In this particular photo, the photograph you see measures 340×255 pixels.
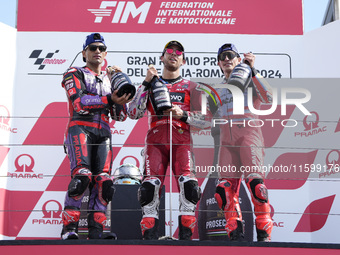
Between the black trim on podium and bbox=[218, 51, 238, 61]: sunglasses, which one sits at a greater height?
bbox=[218, 51, 238, 61]: sunglasses

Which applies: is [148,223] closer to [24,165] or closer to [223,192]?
[223,192]

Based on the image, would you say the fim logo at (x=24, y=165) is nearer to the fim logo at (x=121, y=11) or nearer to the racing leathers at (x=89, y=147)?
the fim logo at (x=121, y=11)

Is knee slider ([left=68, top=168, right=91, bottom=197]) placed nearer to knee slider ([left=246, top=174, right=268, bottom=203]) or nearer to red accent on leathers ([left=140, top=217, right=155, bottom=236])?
red accent on leathers ([left=140, top=217, right=155, bottom=236])

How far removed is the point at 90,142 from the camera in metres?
3.31

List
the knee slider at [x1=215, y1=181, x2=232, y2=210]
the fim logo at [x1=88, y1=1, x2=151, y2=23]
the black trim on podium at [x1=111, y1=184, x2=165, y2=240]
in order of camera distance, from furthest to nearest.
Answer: the fim logo at [x1=88, y1=1, x2=151, y2=23]
the black trim on podium at [x1=111, y1=184, x2=165, y2=240]
the knee slider at [x1=215, y1=181, x2=232, y2=210]

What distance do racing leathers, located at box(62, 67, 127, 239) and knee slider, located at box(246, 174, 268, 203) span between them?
2.55 feet

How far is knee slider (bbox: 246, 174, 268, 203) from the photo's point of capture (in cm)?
316

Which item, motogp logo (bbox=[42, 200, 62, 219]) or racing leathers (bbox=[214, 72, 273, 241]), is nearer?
racing leathers (bbox=[214, 72, 273, 241])

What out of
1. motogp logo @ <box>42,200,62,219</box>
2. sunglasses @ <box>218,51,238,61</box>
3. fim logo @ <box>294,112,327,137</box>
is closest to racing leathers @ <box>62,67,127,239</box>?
sunglasses @ <box>218,51,238,61</box>

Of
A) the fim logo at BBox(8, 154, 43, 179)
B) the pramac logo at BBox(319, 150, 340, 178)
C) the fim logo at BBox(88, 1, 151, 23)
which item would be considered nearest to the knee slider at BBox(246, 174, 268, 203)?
the pramac logo at BBox(319, 150, 340, 178)

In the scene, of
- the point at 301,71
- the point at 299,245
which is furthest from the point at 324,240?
the point at 299,245

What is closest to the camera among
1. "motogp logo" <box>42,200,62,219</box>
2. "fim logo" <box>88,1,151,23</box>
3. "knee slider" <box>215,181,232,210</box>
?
"knee slider" <box>215,181,232,210</box>

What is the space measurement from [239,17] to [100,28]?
4.12ft

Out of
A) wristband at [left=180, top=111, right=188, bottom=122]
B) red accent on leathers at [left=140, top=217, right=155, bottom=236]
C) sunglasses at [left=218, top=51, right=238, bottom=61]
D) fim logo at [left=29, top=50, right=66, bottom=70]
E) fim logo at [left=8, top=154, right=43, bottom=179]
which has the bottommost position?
red accent on leathers at [left=140, top=217, right=155, bottom=236]
